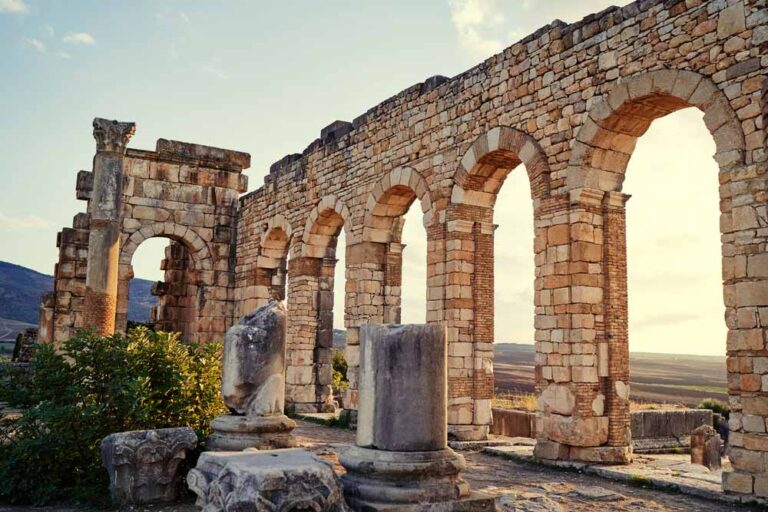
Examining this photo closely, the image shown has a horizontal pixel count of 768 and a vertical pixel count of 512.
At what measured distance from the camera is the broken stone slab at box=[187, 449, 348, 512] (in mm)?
4613

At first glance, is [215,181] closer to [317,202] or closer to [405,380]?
[317,202]

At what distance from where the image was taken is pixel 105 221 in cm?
Result: 1370

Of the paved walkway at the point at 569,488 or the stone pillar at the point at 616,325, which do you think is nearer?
the paved walkway at the point at 569,488

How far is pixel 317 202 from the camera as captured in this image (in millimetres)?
15648

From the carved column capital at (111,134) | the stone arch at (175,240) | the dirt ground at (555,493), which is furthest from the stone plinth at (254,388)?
the stone arch at (175,240)

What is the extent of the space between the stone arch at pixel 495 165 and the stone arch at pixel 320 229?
15.4 ft

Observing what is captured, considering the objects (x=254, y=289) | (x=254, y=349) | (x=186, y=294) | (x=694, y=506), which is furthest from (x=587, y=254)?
(x=186, y=294)

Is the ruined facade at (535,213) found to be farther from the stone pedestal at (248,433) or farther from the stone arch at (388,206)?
the stone pedestal at (248,433)

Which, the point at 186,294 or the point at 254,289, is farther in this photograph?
the point at 186,294

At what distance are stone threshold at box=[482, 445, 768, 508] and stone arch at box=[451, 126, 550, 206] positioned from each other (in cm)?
360

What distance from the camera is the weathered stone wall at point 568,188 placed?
7.21 meters

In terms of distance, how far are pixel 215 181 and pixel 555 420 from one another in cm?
1283

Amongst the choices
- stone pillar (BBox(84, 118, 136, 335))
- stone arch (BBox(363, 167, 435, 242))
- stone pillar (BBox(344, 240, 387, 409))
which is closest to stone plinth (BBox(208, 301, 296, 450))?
stone arch (BBox(363, 167, 435, 242))

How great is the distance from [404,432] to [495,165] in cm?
680
